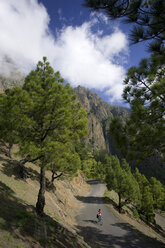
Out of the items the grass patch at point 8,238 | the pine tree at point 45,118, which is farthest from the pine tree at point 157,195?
the grass patch at point 8,238

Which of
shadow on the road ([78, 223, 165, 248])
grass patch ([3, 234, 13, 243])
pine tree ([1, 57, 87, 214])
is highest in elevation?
pine tree ([1, 57, 87, 214])

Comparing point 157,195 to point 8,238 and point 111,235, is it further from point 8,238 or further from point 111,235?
point 8,238

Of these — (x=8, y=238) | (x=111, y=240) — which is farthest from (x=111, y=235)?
(x=8, y=238)

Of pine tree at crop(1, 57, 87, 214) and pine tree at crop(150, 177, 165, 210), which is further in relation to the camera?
pine tree at crop(150, 177, 165, 210)


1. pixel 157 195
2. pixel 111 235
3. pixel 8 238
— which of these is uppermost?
pixel 157 195

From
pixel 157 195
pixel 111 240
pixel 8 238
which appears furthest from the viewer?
pixel 157 195

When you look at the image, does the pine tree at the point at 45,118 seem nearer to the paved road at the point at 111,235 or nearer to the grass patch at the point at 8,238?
the grass patch at the point at 8,238

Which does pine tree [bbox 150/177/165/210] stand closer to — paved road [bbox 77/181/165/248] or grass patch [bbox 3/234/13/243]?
paved road [bbox 77/181/165/248]

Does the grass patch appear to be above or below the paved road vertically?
above

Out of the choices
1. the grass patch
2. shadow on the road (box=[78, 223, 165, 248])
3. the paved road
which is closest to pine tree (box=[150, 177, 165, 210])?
the paved road

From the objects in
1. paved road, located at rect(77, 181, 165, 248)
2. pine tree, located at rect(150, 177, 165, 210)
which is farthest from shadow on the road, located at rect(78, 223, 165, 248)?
pine tree, located at rect(150, 177, 165, 210)

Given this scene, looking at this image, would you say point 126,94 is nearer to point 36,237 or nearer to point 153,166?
point 36,237

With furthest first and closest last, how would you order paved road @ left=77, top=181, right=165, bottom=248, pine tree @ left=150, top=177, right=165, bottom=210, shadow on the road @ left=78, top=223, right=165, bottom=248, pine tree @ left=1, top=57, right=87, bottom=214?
pine tree @ left=150, top=177, right=165, bottom=210, paved road @ left=77, top=181, right=165, bottom=248, shadow on the road @ left=78, top=223, right=165, bottom=248, pine tree @ left=1, top=57, right=87, bottom=214

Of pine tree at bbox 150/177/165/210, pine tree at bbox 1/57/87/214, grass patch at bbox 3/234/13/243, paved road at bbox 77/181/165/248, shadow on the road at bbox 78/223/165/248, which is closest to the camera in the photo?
grass patch at bbox 3/234/13/243
